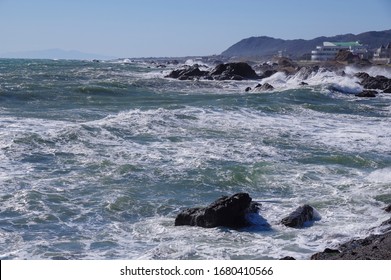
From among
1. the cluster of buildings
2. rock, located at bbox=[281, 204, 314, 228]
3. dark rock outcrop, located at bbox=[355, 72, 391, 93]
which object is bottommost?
rock, located at bbox=[281, 204, 314, 228]

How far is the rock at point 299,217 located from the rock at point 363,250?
1119 millimetres

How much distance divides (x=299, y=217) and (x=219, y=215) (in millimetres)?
1187

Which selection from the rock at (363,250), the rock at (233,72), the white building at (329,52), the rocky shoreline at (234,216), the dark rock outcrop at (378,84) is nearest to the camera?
the rock at (363,250)

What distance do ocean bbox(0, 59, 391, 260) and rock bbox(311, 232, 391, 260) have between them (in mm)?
402

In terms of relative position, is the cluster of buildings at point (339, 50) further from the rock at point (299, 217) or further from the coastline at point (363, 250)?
the coastline at point (363, 250)

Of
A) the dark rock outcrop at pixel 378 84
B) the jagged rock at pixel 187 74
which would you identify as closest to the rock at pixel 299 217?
the dark rock outcrop at pixel 378 84

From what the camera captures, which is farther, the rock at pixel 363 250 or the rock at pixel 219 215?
the rock at pixel 219 215

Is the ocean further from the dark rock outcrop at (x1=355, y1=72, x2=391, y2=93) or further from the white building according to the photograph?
the white building

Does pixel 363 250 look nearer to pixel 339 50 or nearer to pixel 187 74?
pixel 187 74

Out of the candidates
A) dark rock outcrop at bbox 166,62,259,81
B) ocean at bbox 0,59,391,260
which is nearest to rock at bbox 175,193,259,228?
ocean at bbox 0,59,391,260

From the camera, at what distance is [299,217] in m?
8.19

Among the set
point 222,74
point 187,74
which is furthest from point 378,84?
point 187,74

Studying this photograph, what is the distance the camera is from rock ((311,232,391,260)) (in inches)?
242

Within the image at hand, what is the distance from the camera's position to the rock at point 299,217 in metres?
8.12
